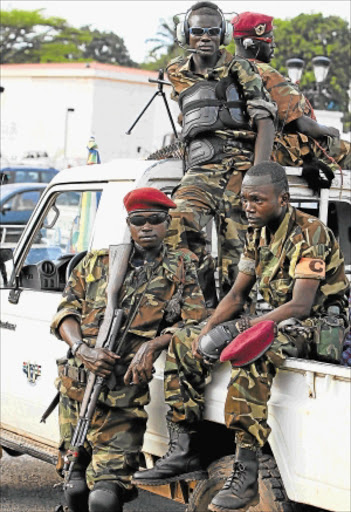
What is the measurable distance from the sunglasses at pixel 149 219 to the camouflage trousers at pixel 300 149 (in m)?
1.13

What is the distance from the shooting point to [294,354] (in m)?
4.03

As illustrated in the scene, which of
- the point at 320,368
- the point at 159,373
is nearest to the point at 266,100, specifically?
the point at 159,373

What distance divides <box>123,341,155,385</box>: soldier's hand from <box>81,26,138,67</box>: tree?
7871 centimetres

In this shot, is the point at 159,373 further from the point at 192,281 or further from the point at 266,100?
the point at 266,100

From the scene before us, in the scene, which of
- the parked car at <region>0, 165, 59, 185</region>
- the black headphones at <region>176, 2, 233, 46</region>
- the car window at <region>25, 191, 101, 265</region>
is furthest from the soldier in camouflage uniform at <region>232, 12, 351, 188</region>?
the parked car at <region>0, 165, 59, 185</region>

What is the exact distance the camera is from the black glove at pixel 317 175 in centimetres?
554

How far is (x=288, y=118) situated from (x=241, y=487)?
2426 mm

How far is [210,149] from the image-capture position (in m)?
5.34

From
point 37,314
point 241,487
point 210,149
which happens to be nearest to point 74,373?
point 37,314

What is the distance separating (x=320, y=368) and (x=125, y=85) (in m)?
39.5

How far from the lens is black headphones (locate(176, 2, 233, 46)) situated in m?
5.34

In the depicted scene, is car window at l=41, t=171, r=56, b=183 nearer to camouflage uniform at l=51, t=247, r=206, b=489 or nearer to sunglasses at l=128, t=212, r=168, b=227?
camouflage uniform at l=51, t=247, r=206, b=489

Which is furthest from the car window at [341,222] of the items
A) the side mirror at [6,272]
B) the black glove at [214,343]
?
the black glove at [214,343]

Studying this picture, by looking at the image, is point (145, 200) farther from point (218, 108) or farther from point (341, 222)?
point (341, 222)
